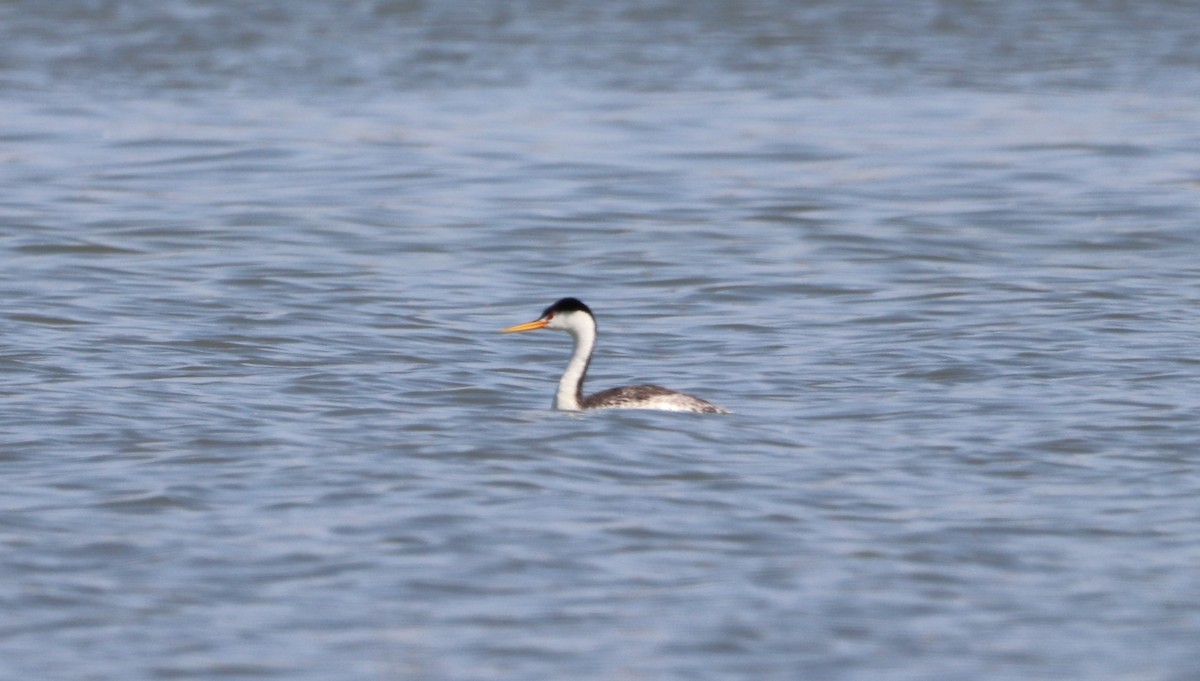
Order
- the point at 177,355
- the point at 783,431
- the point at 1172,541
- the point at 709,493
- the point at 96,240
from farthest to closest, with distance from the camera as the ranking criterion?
the point at 96,240 < the point at 177,355 < the point at 783,431 < the point at 709,493 < the point at 1172,541

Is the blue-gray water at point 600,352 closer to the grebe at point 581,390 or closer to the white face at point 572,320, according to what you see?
the grebe at point 581,390

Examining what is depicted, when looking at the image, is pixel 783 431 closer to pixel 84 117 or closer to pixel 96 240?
pixel 96 240

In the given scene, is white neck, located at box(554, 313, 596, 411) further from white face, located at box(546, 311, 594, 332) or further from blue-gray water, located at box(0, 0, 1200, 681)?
blue-gray water, located at box(0, 0, 1200, 681)

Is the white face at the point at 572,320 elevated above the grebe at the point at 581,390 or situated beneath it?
elevated above

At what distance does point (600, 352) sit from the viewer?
13977mm

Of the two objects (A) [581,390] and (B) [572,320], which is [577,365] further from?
(B) [572,320]

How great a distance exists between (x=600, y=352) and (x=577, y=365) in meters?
2.40

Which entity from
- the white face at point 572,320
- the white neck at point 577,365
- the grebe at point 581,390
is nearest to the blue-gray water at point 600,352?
the grebe at point 581,390

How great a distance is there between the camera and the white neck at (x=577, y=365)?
1142 centimetres

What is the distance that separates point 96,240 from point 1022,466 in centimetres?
1035

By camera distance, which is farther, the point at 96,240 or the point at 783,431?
the point at 96,240

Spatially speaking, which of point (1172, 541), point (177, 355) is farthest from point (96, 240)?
point (1172, 541)

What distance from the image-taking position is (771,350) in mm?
13664

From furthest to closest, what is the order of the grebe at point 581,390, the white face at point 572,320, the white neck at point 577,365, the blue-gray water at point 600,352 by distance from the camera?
the white face at point 572,320, the white neck at point 577,365, the grebe at point 581,390, the blue-gray water at point 600,352
